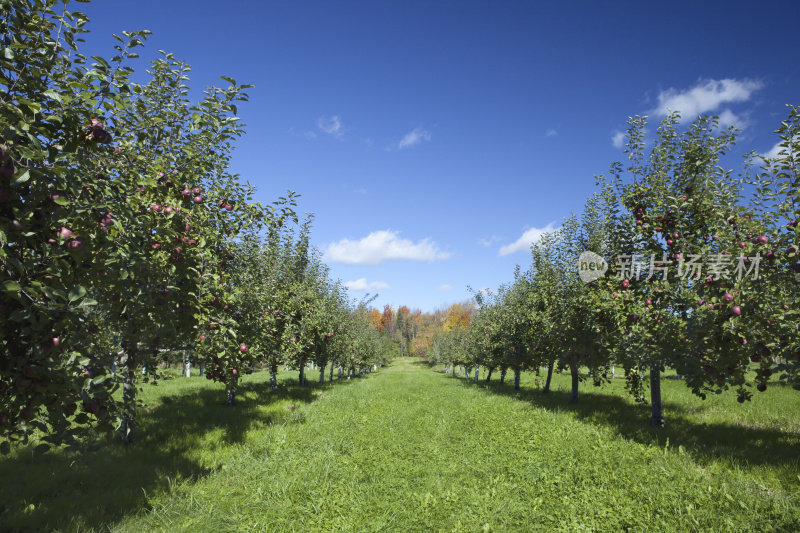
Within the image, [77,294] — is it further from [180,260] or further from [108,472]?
[108,472]

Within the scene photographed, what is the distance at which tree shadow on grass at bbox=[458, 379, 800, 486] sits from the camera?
8.07 meters

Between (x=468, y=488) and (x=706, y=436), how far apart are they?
23.9 feet

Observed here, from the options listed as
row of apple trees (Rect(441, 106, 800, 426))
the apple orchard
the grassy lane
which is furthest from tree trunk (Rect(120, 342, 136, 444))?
row of apple trees (Rect(441, 106, 800, 426))

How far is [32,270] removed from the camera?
11.6ft

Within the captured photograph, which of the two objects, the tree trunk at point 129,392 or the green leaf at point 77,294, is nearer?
the green leaf at point 77,294

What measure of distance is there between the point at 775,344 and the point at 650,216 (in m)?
4.79

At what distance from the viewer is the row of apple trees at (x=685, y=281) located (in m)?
7.71

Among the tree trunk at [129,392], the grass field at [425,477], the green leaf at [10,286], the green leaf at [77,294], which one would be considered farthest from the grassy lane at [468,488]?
the green leaf at [10,286]

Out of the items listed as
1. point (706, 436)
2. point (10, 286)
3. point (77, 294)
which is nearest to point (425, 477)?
point (77, 294)

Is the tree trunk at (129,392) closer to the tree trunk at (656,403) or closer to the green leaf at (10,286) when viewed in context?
the green leaf at (10,286)

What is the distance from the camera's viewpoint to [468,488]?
312 inches

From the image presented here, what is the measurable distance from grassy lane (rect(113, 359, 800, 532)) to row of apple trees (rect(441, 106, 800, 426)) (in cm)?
236

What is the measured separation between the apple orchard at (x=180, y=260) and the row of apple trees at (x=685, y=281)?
0.05 meters

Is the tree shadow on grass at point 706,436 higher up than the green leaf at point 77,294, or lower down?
lower down
